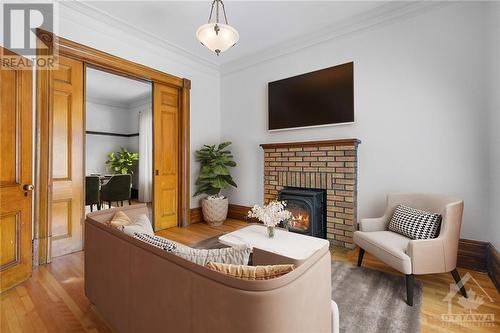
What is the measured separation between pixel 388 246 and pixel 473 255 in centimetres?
126

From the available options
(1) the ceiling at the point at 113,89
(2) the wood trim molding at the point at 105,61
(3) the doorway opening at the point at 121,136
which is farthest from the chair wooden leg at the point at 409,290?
(3) the doorway opening at the point at 121,136

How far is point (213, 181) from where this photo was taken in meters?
4.21

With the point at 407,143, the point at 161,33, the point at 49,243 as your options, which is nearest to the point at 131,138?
the point at 161,33

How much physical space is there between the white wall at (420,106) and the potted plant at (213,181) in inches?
59.3

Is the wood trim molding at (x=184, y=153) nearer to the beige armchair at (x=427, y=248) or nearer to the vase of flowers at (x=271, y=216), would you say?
the vase of flowers at (x=271, y=216)

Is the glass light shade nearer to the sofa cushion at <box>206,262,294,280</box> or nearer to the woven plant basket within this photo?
the sofa cushion at <box>206,262,294,280</box>

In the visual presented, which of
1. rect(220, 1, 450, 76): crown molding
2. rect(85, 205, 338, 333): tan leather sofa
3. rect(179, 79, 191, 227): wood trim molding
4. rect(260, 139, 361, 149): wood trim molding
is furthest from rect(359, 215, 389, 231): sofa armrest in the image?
rect(179, 79, 191, 227): wood trim molding

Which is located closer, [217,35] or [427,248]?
[427,248]

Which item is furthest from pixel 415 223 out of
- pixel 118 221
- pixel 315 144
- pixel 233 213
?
pixel 233 213

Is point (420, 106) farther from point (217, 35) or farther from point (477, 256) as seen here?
point (217, 35)

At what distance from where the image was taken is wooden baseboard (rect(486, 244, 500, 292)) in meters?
2.13

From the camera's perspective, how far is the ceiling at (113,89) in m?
5.02

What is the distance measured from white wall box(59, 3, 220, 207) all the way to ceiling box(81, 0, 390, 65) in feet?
0.67

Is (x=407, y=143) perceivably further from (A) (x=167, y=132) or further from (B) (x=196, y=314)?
(A) (x=167, y=132)
